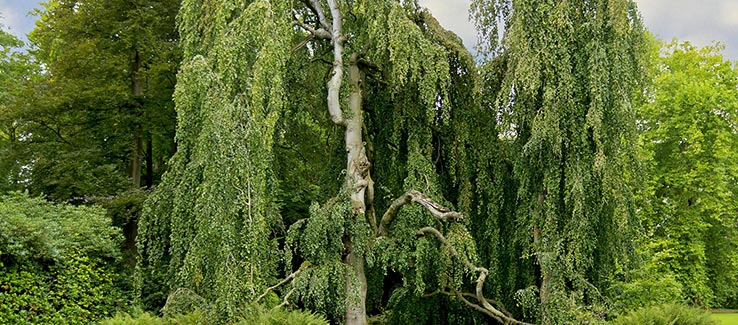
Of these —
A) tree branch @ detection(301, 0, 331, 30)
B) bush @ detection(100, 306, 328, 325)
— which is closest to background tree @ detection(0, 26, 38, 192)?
tree branch @ detection(301, 0, 331, 30)

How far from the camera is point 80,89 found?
30.5 ft

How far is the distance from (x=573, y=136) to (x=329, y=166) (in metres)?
3.71

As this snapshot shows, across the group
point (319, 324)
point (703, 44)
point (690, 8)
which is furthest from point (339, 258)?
point (703, 44)

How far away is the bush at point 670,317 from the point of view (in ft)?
16.5

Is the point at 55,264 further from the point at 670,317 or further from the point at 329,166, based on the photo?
the point at 670,317

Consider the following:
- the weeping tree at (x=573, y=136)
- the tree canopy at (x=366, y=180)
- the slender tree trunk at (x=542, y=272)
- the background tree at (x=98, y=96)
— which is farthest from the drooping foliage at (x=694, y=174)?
the background tree at (x=98, y=96)

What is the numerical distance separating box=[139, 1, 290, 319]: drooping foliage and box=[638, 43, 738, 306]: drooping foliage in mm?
10822

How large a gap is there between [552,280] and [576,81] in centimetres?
225

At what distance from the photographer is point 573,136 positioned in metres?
6.00

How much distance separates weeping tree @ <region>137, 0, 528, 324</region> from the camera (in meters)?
4.90

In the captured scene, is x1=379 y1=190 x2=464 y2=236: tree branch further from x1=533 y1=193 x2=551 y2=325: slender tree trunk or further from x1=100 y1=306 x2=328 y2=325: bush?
x1=100 y1=306 x2=328 y2=325: bush

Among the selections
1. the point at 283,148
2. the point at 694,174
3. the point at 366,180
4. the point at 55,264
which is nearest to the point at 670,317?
the point at 366,180

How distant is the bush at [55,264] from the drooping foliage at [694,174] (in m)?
11.9

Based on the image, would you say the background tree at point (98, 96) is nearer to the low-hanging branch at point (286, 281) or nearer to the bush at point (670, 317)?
the low-hanging branch at point (286, 281)
